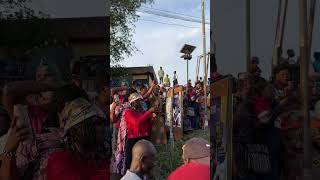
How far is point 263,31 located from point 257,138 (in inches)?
25.6

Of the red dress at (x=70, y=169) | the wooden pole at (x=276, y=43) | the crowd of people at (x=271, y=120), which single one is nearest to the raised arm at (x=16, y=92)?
the red dress at (x=70, y=169)

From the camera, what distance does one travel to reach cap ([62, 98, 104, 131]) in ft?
10.8

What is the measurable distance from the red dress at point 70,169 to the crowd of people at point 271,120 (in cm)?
73

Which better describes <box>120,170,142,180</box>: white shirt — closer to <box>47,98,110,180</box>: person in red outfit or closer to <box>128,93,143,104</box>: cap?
<box>47,98,110,180</box>: person in red outfit

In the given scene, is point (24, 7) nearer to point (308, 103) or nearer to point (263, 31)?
point (263, 31)

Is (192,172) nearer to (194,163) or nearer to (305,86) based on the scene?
(194,163)

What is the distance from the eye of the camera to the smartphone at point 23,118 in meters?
3.30

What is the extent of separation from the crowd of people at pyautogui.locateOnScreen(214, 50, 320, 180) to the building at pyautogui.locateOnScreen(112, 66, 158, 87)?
49 centimetres

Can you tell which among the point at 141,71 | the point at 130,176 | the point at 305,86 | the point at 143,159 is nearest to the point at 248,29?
the point at 305,86

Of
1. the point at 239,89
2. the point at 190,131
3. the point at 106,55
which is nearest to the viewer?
the point at 106,55

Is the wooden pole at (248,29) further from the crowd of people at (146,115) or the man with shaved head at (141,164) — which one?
the man with shaved head at (141,164)

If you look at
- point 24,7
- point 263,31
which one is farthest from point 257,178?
point 24,7

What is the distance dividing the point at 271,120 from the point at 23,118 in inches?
58.0

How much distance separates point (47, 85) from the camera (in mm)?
3318
